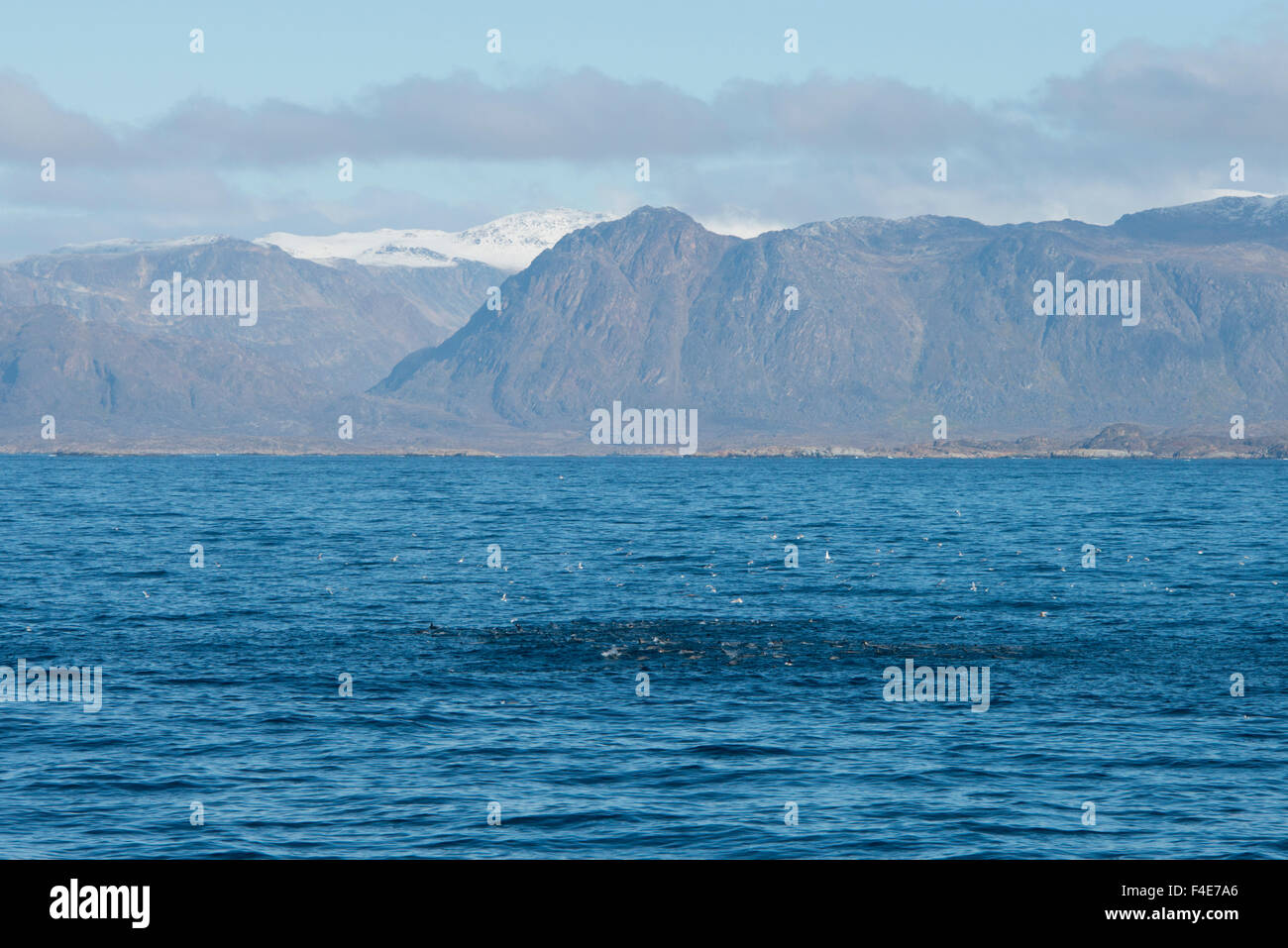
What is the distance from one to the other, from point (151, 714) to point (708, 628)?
1195 inches

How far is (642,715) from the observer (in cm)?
4856

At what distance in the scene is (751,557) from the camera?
4636 inches

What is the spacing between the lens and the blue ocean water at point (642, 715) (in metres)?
34.8

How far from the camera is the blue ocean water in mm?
34781

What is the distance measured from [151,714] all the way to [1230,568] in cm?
8698
